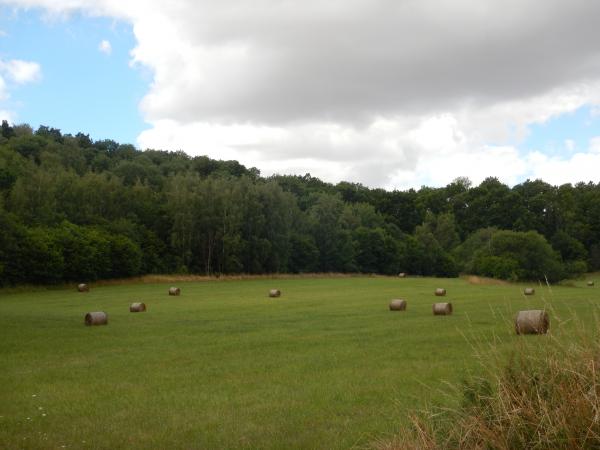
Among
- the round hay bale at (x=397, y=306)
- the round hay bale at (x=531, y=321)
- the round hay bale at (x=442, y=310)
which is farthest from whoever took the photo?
the round hay bale at (x=397, y=306)

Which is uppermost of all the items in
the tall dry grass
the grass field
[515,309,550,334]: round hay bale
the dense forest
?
the dense forest

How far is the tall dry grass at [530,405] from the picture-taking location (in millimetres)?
5793

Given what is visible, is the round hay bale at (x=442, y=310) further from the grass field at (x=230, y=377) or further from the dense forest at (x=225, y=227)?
the dense forest at (x=225, y=227)

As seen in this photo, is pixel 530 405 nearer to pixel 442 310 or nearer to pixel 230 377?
pixel 230 377

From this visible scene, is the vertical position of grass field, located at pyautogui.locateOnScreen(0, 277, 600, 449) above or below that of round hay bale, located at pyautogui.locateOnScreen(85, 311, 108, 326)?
below

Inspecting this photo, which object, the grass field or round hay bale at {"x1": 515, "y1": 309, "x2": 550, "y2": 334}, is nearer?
the grass field

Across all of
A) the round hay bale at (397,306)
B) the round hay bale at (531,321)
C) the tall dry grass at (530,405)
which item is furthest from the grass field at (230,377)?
the round hay bale at (397,306)

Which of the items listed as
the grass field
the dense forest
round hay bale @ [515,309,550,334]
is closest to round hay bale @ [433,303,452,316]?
the grass field

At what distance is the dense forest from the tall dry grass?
175ft

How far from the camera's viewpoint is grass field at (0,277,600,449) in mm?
9578

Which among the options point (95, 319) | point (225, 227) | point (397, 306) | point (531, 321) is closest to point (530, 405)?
point (531, 321)

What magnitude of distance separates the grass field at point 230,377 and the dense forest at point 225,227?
36.9m

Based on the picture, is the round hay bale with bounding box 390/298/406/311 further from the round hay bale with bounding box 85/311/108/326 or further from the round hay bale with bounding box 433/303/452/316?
the round hay bale with bounding box 85/311/108/326

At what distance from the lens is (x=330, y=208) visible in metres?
101
